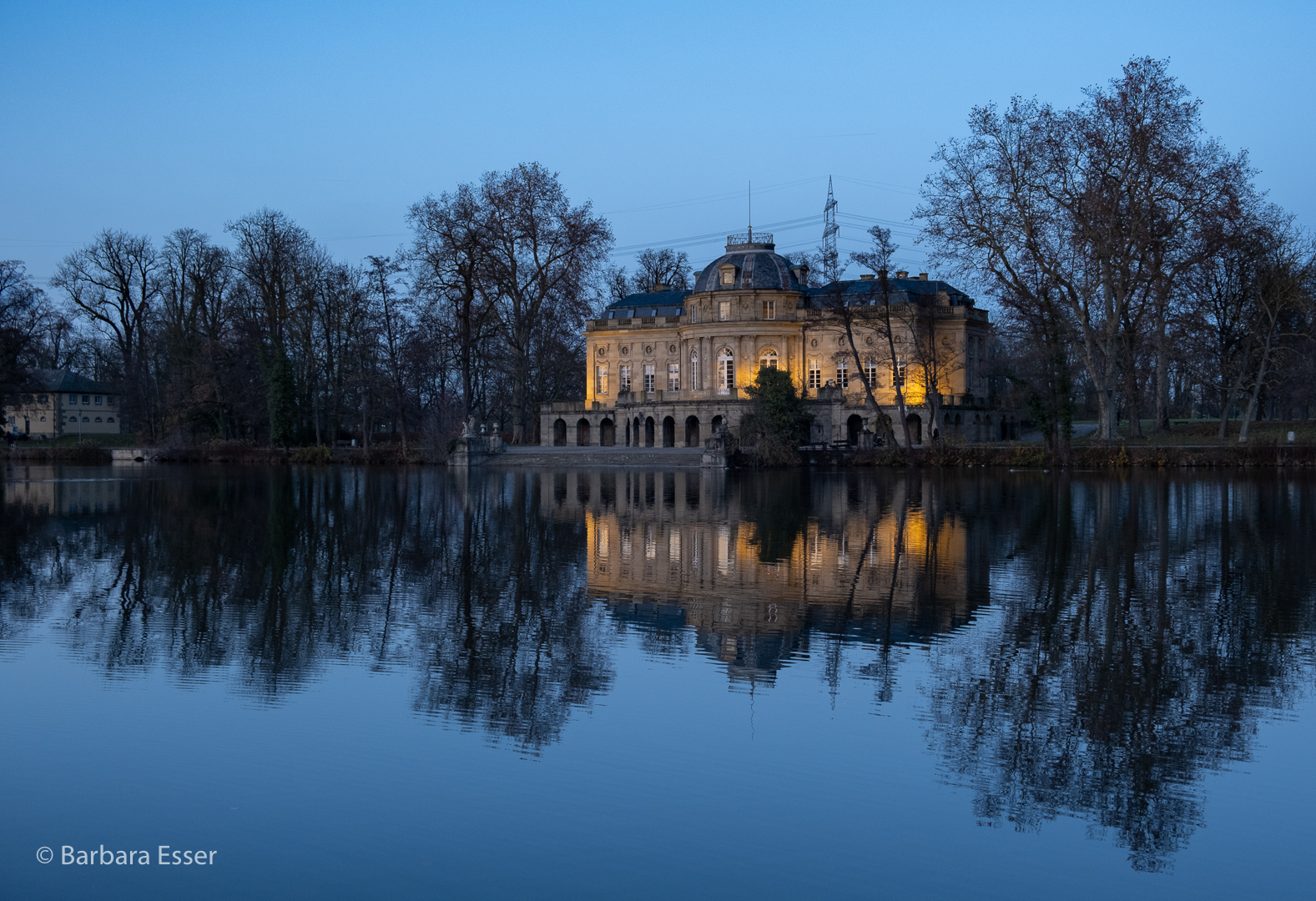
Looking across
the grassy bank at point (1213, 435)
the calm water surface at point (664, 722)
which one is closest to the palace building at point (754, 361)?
the grassy bank at point (1213, 435)

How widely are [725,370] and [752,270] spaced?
16.8 ft

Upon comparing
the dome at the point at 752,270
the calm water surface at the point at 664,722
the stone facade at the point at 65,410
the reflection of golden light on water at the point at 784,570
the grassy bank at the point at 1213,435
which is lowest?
the calm water surface at the point at 664,722

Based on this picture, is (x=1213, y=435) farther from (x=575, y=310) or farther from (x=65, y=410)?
(x=65, y=410)

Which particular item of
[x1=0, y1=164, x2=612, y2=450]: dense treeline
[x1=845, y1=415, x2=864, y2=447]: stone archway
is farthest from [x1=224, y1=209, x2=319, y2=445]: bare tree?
[x1=845, y1=415, x2=864, y2=447]: stone archway

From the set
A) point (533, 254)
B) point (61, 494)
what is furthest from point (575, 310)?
point (61, 494)

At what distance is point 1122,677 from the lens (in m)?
7.98

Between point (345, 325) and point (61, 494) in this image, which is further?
point (345, 325)

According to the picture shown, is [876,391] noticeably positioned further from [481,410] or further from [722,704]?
[722,704]

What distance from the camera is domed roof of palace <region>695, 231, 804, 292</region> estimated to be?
194 feet

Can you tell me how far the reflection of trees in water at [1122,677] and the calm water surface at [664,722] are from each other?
1.3 inches

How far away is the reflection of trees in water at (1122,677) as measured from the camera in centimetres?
575

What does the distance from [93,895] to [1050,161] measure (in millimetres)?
39710

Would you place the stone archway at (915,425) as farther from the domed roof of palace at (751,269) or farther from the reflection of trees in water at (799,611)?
the reflection of trees in water at (799,611)

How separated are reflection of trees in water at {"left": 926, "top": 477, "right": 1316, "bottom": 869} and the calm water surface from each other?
34 millimetres
